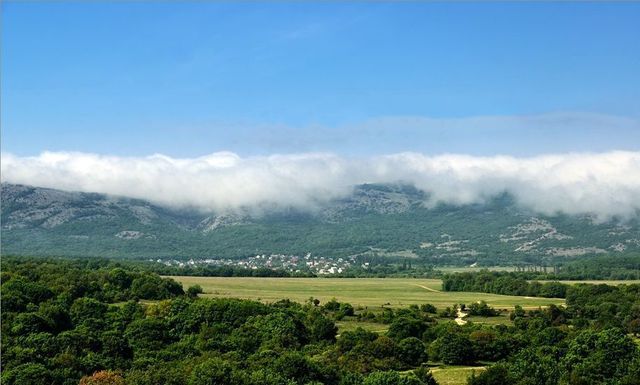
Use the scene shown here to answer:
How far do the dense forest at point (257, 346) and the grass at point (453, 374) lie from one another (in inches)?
62.5

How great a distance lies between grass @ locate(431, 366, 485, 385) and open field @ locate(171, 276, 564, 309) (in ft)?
169

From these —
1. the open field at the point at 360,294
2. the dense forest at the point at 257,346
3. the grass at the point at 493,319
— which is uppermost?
the dense forest at the point at 257,346

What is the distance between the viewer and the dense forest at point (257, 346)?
47.7m

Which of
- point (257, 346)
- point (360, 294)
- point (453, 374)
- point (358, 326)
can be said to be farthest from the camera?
point (360, 294)

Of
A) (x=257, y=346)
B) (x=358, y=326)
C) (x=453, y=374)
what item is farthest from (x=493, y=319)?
(x=257, y=346)

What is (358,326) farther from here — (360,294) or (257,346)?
(360,294)

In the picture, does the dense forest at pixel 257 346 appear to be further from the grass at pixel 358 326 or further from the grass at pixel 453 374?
the grass at pixel 358 326

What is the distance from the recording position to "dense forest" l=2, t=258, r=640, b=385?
47656mm

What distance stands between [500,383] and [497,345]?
54.4ft

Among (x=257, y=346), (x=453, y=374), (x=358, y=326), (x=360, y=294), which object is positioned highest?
(x=257, y=346)

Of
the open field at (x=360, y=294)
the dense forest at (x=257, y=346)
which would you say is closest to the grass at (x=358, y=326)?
the dense forest at (x=257, y=346)

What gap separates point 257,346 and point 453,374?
685 inches

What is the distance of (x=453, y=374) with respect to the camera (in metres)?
55.8

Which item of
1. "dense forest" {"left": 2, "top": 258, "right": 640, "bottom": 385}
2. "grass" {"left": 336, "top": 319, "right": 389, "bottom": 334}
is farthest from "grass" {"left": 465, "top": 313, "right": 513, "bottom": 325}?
"grass" {"left": 336, "top": 319, "right": 389, "bottom": 334}
